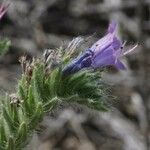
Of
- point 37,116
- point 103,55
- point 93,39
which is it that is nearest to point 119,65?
point 103,55

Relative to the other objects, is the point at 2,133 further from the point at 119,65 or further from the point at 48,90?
the point at 119,65

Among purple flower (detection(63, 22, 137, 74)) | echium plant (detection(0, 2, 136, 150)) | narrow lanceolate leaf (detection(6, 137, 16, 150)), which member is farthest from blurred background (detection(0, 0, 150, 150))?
narrow lanceolate leaf (detection(6, 137, 16, 150))

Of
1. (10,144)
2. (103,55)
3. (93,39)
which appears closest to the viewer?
(10,144)

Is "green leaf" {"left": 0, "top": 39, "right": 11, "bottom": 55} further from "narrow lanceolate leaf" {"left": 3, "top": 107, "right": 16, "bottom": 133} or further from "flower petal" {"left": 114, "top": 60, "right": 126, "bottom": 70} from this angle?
"flower petal" {"left": 114, "top": 60, "right": 126, "bottom": 70}

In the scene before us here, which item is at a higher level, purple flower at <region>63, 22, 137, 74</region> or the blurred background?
the blurred background

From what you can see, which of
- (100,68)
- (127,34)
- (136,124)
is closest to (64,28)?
(127,34)

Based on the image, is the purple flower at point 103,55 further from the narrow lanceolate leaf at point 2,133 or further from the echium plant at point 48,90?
the narrow lanceolate leaf at point 2,133
